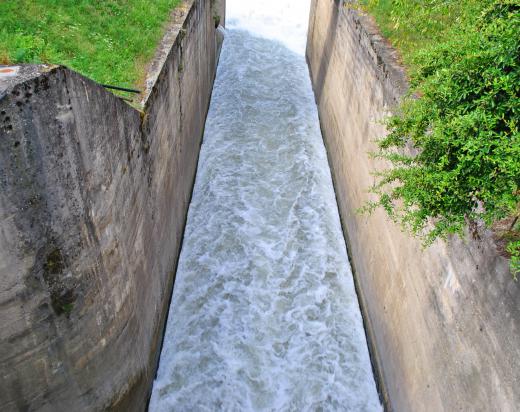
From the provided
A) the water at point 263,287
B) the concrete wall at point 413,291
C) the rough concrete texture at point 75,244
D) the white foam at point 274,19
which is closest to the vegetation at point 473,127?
the concrete wall at point 413,291

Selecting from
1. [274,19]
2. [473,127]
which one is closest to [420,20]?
[473,127]

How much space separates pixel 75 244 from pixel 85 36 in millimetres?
5099

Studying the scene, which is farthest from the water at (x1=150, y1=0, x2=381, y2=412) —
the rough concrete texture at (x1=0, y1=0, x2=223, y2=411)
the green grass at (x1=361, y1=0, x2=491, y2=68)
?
the green grass at (x1=361, y1=0, x2=491, y2=68)

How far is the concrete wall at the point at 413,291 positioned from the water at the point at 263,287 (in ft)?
1.99

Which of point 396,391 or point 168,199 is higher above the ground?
point 168,199

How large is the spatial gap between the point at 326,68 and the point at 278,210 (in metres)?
6.35

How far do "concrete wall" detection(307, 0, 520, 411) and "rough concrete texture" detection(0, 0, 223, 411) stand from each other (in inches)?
157

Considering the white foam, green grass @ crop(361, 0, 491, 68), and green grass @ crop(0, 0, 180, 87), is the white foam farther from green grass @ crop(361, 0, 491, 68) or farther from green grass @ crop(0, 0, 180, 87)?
green grass @ crop(0, 0, 180, 87)

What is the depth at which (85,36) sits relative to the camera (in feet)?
27.4

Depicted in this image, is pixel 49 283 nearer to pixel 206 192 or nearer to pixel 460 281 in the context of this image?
pixel 460 281

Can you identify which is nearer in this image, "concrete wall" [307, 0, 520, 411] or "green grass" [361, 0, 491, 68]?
"concrete wall" [307, 0, 520, 411]

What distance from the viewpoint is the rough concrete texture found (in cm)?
405

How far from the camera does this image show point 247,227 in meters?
11.1

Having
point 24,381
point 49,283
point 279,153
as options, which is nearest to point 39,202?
point 49,283
